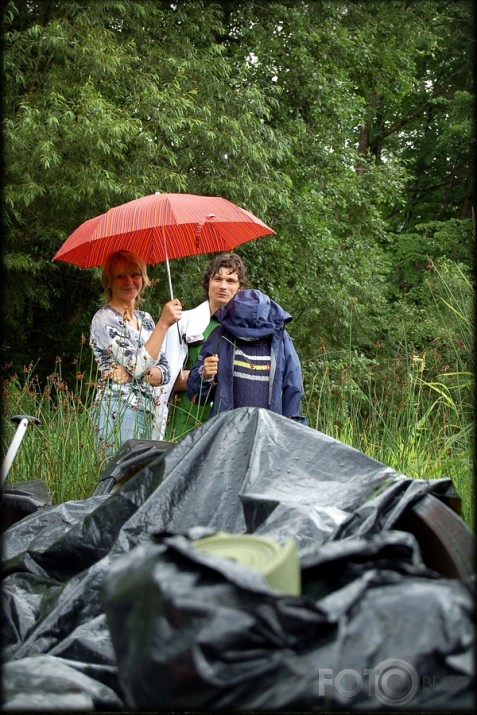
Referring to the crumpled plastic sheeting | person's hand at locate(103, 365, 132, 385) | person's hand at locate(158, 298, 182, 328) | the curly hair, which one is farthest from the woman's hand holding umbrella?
the crumpled plastic sheeting

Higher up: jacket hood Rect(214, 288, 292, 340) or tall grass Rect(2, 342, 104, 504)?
jacket hood Rect(214, 288, 292, 340)

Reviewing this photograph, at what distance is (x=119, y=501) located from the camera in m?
2.65

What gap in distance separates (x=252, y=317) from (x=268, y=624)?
2625 millimetres

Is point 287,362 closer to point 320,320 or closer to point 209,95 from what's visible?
point 209,95

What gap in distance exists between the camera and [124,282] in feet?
14.1

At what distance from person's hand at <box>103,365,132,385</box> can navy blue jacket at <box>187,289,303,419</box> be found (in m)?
0.40

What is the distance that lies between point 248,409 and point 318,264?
29.1ft

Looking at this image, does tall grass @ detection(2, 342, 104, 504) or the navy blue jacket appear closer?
the navy blue jacket

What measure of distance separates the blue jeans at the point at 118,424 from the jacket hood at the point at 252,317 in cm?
70

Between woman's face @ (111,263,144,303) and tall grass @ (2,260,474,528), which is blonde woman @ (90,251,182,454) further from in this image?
tall grass @ (2,260,474,528)

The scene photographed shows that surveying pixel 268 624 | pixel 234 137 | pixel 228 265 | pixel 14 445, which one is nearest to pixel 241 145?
pixel 234 137

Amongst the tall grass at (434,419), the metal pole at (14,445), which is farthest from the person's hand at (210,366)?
the metal pole at (14,445)

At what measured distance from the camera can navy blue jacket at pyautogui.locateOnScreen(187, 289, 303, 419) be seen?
156 inches

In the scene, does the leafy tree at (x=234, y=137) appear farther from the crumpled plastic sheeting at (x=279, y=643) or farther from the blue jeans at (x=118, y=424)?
the crumpled plastic sheeting at (x=279, y=643)
